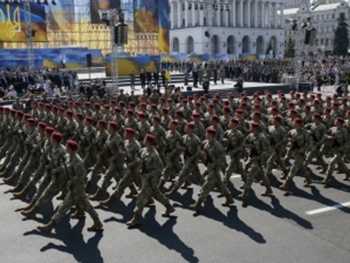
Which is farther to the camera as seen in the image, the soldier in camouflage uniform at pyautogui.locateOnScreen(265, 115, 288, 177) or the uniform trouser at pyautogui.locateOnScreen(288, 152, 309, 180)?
the soldier in camouflage uniform at pyautogui.locateOnScreen(265, 115, 288, 177)

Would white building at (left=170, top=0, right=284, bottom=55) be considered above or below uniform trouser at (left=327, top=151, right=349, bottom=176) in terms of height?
above

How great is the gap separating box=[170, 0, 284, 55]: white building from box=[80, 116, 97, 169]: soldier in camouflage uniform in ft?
220

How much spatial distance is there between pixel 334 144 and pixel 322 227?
11.4ft

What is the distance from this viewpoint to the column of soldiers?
8.27 metres

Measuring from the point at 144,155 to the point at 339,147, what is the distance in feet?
17.2

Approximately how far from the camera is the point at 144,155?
27.6 ft

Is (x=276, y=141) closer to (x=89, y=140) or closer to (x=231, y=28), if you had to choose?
(x=89, y=140)

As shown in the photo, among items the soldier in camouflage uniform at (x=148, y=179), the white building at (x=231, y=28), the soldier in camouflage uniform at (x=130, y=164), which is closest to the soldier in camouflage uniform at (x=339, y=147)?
the soldier in camouflage uniform at (x=148, y=179)

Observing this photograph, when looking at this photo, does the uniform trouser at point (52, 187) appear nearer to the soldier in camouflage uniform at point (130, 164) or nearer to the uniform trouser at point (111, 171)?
the soldier in camouflage uniform at point (130, 164)

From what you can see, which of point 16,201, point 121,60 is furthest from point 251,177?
point 121,60

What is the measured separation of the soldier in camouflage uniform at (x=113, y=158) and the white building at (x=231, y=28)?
68.2 metres

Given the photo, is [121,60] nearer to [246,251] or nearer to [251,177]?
[251,177]

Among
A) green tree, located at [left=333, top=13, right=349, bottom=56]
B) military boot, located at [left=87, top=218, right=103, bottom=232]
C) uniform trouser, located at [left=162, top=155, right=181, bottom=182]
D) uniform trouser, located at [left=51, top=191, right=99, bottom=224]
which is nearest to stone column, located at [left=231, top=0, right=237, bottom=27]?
green tree, located at [left=333, top=13, right=349, bottom=56]

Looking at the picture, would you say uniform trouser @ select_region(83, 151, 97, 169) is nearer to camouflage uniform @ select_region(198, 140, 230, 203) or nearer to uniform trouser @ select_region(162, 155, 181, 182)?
uniform trouser @ select_region(162, 155, 181, 182)
